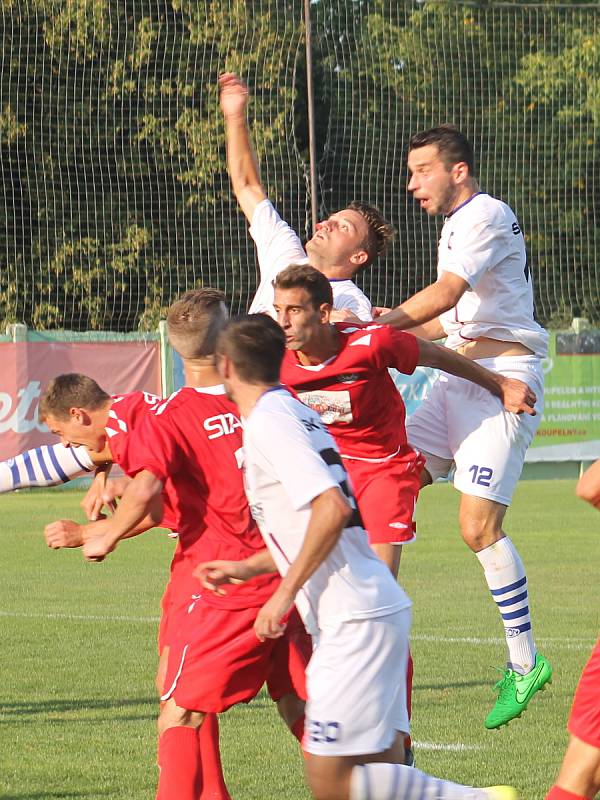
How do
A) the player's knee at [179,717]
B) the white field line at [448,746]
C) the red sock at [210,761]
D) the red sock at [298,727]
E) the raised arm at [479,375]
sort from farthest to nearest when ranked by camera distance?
the white field line at [448,746] < the raised arm at [479,375] < the red sock at [298,727] < the red sock at [210,761] < the player's knee at [179,717]

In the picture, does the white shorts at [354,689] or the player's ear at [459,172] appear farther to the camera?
the player's ear at [459,172]

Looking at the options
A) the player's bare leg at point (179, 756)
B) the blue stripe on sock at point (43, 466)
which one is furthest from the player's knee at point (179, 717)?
the blue stripe on sock at point (43, 466)

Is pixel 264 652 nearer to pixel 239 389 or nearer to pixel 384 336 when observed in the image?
pixel 239 389

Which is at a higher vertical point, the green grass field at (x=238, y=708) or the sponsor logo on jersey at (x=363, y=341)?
the sponsor logo on jersey at (x=363, y=341)

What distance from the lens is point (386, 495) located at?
6.34 meters

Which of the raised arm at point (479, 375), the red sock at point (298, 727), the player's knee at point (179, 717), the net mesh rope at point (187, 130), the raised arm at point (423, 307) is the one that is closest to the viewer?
the player's knee at point (179, 717)

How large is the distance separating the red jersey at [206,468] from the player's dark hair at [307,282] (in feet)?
1.88

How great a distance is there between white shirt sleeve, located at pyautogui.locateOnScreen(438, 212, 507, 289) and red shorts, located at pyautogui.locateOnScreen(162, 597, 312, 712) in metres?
2.23

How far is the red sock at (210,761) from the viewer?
5230 mm

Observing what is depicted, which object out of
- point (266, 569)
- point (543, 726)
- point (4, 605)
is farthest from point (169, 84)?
point (266, 569)

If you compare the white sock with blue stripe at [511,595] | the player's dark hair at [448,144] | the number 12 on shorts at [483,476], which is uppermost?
the player's dark hair at [448,144]

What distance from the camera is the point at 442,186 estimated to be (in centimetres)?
694

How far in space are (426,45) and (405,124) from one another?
1.62m

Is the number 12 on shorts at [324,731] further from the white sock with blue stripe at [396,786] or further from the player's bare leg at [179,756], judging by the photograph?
the player's bare leg at [179,756]
